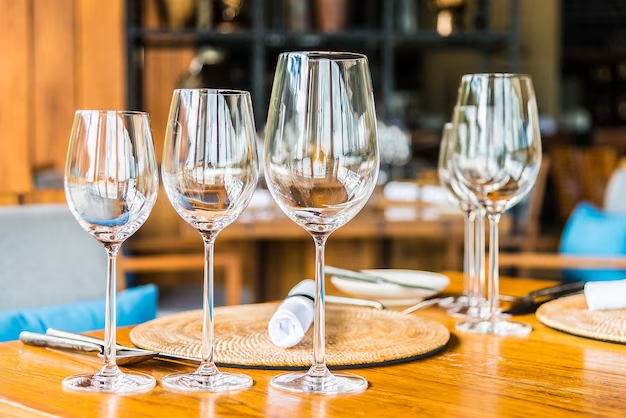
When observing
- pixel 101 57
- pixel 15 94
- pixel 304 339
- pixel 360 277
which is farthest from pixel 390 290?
pixel 101 57

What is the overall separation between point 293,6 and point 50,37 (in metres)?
0.99

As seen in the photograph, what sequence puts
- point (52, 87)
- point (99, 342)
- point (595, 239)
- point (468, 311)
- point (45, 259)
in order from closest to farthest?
point (99, 342) → point (468, 311) → point (45, 259) → point (595, 239) → point (52, 87)

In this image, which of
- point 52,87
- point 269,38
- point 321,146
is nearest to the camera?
point 321,146

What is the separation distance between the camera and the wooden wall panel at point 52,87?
3.41 meters

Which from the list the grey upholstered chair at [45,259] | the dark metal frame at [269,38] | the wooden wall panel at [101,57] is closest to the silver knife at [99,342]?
the grey upholstered chair at [45,259]

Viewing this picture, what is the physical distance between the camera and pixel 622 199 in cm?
360

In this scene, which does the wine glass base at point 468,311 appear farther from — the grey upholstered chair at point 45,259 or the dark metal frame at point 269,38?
the dark metal frame at point 269,38

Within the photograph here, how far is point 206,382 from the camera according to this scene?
72 cm

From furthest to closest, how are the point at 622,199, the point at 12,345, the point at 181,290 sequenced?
the point at 622,199 < the point at 181,290 < the point at 12,345

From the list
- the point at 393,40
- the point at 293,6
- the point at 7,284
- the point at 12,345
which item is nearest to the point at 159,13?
the point at 293,6

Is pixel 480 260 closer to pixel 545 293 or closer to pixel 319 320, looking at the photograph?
pixel 545 293

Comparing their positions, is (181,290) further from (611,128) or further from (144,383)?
(611,128)

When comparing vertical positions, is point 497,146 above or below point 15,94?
below

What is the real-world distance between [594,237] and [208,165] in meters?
2.30
